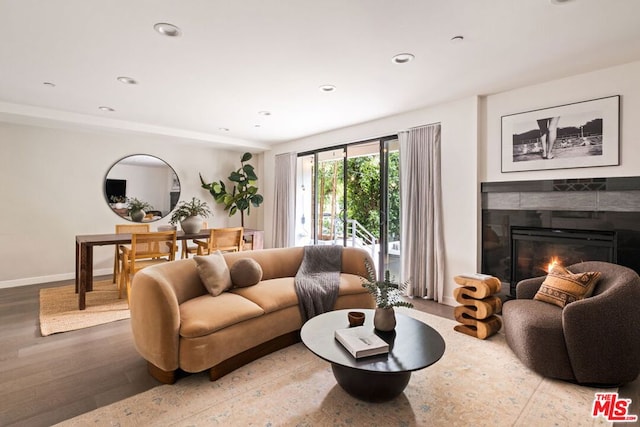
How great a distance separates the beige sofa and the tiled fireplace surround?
1.84 m

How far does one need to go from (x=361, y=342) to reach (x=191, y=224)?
11.0 feet

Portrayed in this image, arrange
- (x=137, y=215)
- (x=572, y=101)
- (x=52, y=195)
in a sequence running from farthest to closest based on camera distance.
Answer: (x=137, y=215), (x=52, y=195), (x=572, y=101)

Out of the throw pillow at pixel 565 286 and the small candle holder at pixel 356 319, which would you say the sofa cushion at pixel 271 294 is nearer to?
the small candle holder at pixel 356 319

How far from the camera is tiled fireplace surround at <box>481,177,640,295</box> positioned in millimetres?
2883

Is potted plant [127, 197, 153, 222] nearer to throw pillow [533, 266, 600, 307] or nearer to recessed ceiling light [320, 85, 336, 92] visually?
recessed ceiling light [320, 85, 336, 92]

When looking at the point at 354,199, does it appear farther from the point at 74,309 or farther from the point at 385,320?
the point at 74,309

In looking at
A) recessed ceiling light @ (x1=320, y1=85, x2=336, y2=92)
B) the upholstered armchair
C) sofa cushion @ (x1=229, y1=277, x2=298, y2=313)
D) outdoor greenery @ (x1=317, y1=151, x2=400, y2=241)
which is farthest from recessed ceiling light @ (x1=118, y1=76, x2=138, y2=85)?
the upholstered armchair

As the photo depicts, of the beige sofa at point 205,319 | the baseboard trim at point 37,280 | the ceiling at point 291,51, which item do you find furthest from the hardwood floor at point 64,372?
the ceiling at point 291,51

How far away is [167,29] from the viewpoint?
7.77 ft

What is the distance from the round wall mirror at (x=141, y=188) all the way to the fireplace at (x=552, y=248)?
5.71m


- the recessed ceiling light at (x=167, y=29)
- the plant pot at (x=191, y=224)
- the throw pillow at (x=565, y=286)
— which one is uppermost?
the recessed ceiling light at (x=167, y=29)

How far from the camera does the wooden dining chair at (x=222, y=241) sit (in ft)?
15.0

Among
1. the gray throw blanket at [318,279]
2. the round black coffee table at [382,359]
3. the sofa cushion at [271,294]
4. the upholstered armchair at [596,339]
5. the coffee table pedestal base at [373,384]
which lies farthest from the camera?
the gray throw blanket at [318,279]

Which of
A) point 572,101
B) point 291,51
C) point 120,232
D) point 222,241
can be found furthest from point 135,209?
point 572,101
